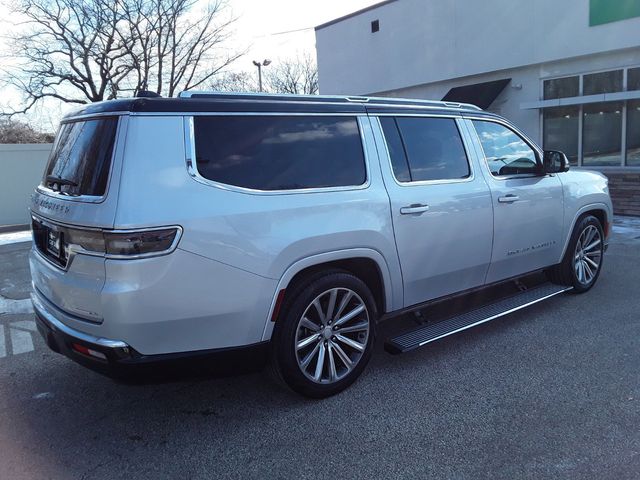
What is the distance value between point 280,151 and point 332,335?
1.23 meters

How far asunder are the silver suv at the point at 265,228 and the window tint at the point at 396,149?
1 centimetres

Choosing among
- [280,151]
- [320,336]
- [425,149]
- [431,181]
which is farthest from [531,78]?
[320,336]

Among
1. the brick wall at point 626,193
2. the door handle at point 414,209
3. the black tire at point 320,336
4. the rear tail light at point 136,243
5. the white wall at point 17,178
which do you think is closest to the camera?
the rear tail light at point 136,243

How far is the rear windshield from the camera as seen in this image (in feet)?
9.09

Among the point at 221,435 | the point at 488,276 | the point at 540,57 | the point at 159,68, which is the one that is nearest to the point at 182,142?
the point at 221,435

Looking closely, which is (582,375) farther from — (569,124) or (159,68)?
(159,68)

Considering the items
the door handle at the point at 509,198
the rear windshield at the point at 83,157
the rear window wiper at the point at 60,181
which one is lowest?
the door handle at the point at 509,198

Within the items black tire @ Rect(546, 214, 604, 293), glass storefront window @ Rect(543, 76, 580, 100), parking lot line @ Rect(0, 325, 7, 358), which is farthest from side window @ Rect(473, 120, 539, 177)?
glass storefront window @ Rect(543, 76, 580, 100)

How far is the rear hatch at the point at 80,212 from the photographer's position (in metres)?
2.70

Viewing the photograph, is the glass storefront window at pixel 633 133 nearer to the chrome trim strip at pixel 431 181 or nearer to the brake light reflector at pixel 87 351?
the chrome trim strip at pixel 431 181

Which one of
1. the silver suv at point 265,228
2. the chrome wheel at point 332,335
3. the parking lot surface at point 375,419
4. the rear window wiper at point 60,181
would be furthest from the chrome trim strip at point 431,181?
the rear window wiper at point 60,181

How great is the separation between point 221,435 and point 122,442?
56 centimetres

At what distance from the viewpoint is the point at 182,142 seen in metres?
2.84

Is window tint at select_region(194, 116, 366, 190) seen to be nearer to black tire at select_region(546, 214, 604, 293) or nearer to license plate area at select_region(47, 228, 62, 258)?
license plate area at select_region(47, 228, 62, 258)
